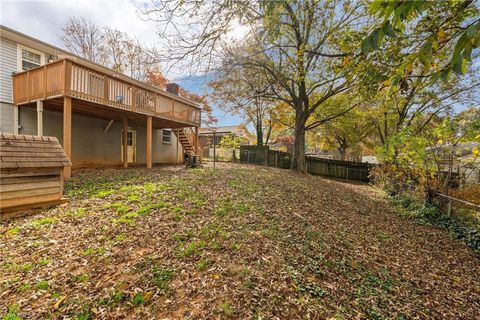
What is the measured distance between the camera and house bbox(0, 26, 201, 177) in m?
7.43

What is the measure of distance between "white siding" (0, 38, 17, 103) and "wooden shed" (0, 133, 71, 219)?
5329 millimetres

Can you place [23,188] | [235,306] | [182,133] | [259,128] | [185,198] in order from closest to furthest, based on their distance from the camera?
[235,306] < [23,188] < [185,198] < [182,133] < [259,128]

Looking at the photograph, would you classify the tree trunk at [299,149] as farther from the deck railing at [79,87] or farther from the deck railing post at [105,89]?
the deck railing post at [105,89]

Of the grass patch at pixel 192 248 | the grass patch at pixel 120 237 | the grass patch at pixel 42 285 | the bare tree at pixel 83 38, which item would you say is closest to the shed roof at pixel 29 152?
the grass patch at pixel 120 237

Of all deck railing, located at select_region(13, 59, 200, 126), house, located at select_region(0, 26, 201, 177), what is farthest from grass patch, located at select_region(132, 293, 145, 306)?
deck railing, located at select_region(13, 59, 200, 126)

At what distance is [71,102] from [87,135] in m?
3.12

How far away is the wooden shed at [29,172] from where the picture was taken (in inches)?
170

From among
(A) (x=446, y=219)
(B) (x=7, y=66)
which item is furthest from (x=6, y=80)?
(A) (x=446, y=219)

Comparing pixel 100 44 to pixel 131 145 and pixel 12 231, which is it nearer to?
pixel 131 145

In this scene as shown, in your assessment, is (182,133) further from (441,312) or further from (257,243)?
(441,312)

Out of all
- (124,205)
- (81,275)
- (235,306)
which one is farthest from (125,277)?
(124,205)

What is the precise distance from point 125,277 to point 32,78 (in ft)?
28.9

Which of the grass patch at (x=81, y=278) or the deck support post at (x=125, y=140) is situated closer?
the grass patch at (x=81, y=278)

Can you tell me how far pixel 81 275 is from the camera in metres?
2.79
